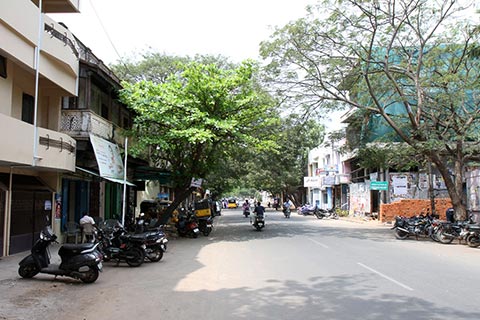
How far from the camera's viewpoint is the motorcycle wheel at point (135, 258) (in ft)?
38.9

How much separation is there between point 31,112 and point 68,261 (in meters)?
7.62

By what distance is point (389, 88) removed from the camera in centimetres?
2298

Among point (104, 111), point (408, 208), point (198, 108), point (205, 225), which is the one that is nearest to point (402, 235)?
point (205, 225)

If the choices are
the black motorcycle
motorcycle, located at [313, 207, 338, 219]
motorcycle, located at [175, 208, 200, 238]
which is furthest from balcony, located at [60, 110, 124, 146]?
motorcycle, located at [313, 207, 338, 219]

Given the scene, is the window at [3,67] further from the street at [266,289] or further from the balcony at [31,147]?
the street at [266,289]

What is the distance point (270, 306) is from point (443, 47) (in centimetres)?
1866

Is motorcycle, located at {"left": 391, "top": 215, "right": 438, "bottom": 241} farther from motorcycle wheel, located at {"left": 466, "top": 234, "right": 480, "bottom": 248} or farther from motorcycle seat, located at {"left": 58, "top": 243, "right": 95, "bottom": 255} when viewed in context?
motorcycle seat, located at {"left": 58, "top": 243, "right": 95, "bottom": 255}

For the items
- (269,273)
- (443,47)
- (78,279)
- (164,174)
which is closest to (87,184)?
(164,174)

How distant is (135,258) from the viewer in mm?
11844

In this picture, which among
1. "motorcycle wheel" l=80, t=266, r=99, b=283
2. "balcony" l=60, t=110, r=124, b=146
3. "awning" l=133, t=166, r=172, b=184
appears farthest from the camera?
"awning" l=133, t=166, r=172, b=184

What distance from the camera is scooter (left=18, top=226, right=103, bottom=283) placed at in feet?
30.6

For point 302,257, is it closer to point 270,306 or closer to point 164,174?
point 270,306

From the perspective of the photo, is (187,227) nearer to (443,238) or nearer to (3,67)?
(3,67)

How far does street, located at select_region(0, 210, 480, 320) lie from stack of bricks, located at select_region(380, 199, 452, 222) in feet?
64.4
